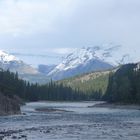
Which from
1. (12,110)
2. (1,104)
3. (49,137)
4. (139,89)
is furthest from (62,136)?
(139,89)

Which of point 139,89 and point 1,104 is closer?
point 1,104

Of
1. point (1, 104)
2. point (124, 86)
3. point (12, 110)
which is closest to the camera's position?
point (1, 104)

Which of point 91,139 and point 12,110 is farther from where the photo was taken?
point 12,110

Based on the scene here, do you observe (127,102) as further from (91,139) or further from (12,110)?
(91,139)

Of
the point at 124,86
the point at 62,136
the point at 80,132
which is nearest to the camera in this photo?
the point at 62,136

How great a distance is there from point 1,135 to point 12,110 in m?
59.8

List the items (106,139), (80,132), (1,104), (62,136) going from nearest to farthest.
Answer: (106,139) → (62,136) → (80,132) → (1,104)

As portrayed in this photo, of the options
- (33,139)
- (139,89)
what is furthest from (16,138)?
(139,89)

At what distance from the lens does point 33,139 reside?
2277 inches

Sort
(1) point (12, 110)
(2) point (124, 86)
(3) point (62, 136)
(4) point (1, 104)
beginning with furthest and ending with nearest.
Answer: (2) point (124, 86) → (1) point (12, 110) → (4) point (1, 104) → (3) point (62, 136)

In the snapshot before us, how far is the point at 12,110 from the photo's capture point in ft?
397

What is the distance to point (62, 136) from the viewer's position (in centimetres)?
6231

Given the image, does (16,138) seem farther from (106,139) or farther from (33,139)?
(106,139)

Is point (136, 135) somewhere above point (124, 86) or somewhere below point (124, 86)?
below
